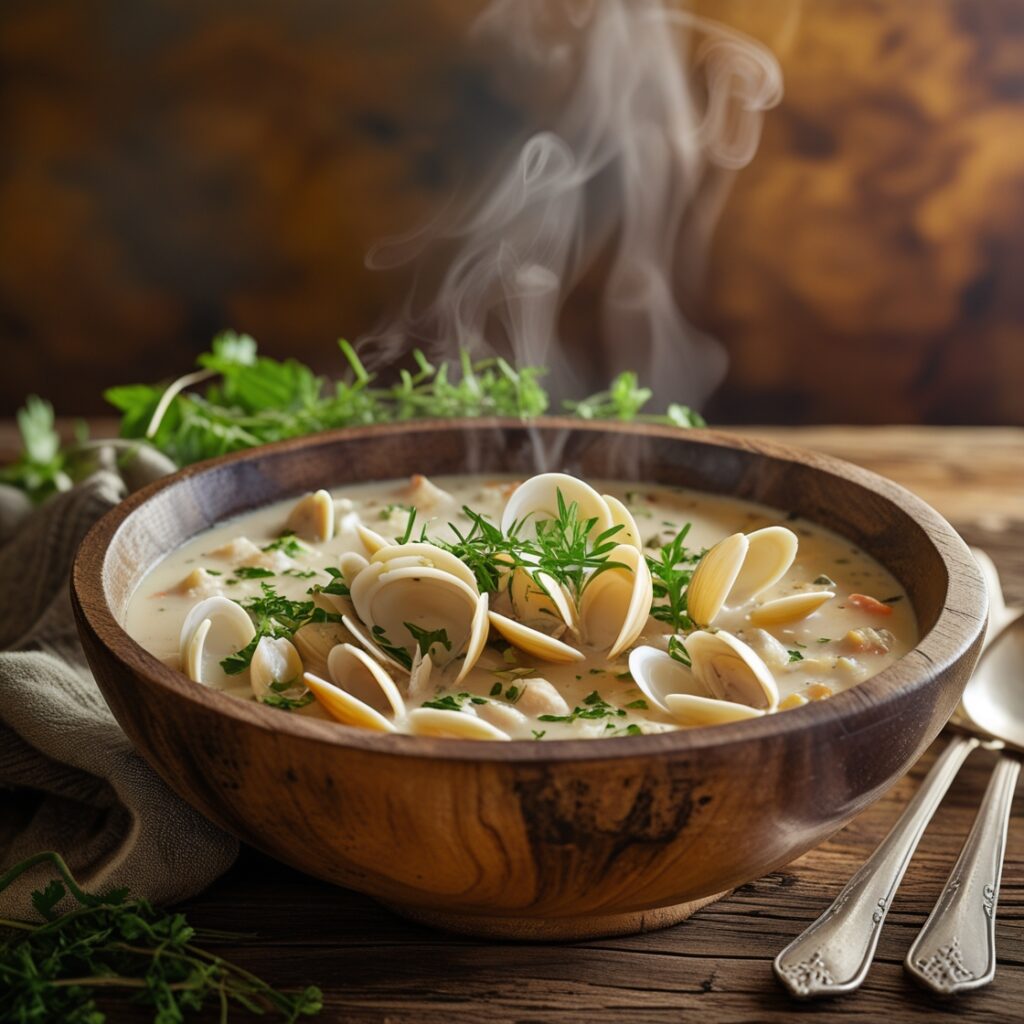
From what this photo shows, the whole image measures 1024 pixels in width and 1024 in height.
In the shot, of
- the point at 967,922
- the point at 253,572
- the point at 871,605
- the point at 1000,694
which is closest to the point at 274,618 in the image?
the point at 253,572

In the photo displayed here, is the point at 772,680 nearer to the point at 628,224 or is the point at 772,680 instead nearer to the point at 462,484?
the point at 462,484

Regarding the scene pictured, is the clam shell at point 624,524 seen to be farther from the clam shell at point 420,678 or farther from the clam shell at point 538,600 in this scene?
the clam shell at point 420,678

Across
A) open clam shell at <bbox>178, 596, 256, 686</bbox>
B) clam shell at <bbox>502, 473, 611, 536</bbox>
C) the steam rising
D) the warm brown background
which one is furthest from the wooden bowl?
the warm brown background

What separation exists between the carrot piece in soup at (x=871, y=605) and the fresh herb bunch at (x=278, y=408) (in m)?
1.04

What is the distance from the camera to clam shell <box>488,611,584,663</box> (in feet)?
5.96

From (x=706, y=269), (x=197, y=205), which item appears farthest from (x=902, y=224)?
(x=197, y=205)

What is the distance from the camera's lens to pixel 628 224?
523 cm

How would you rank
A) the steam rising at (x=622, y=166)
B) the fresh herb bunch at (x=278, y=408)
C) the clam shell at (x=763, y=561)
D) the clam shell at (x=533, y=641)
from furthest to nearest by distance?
the steam rising at (x=622, y=166), the fresh herb bunch at (x=278, y=408), the clam shell at (x=763, y=561), the clam shell at (x=533, y=641)

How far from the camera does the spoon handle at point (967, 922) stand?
64.6 inches

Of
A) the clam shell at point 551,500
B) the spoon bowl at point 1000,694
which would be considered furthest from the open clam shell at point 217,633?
the spoon bowl at point 1000,694

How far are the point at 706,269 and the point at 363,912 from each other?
12.3 ft

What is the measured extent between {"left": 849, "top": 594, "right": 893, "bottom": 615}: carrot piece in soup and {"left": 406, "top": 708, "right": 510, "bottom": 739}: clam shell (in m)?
0.73

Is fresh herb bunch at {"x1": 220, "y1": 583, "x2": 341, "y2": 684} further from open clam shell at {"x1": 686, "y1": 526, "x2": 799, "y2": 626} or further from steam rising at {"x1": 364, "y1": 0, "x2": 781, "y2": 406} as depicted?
steam rising at {"x1": 364, "y1": 0, "x2": 781, "y2": 406}

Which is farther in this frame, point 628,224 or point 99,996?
point 628,224
